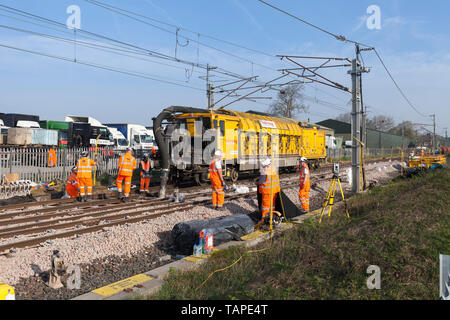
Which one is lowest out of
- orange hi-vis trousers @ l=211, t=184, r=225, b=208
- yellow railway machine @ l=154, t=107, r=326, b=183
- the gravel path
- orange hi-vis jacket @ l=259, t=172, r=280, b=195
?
the gravel path

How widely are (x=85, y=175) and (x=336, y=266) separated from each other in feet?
27.9

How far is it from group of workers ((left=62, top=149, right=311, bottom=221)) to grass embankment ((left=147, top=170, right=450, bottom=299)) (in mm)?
1400

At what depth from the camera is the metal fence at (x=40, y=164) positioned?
45.8ft

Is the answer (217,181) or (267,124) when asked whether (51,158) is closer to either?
(217,181)

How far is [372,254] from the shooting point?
4.86 m

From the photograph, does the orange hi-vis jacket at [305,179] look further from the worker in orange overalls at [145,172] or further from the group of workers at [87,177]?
the worker in orange overalls at [145,172]

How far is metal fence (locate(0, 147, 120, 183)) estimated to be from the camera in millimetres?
13945

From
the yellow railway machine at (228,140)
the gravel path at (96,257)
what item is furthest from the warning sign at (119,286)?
the yellow railway machine at (228,140)

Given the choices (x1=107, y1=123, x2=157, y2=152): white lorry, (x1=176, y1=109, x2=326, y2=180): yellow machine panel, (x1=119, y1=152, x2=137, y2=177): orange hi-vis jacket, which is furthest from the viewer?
(x1=107, y1=123, x2=157, y2=152): white lorry

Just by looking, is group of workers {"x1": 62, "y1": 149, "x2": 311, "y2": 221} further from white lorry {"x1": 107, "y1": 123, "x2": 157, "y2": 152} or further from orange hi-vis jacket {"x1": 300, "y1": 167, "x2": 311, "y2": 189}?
white lorry {"x1": 107, "y1": 123, "x2": 157, "y2": 152}

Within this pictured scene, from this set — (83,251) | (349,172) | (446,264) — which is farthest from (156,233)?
(349,172)

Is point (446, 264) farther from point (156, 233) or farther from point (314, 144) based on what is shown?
Answer: point (314, 144)

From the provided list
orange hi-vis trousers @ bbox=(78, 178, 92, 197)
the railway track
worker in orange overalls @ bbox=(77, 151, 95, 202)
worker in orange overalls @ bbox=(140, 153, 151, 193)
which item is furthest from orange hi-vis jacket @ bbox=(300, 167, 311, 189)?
orange hi-vis trousers @ bbox=(78, 178, 92, 197)

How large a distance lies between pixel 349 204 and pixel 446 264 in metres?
7.27
